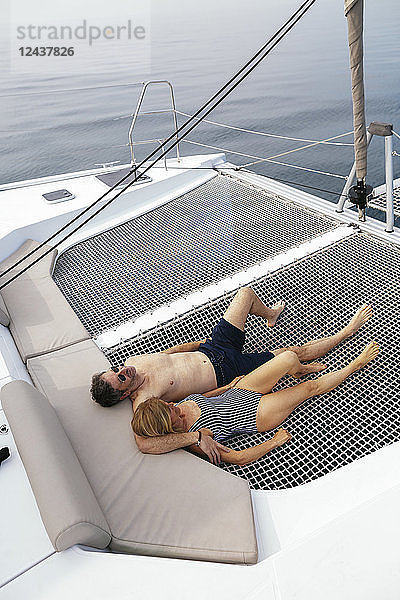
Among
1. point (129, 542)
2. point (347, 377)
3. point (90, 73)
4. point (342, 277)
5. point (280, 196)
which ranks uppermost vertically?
point (90, 73)

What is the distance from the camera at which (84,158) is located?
28.5 feet

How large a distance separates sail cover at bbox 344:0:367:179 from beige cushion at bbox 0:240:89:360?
72.4 inches

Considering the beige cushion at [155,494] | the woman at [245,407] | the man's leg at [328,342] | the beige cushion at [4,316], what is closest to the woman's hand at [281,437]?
the woman at [245,407]

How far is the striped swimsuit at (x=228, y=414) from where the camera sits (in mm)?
2162

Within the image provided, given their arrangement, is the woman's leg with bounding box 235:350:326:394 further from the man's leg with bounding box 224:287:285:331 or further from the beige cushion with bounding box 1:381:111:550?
the beige cushion with bounding box 1:381:111:550

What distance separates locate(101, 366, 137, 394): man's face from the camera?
2232 millimetres

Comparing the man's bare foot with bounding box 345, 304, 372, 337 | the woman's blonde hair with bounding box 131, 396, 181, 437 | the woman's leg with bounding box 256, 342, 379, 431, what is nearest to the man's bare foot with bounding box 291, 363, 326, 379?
the woman's leg with bounding box 256, 342, 379, 431

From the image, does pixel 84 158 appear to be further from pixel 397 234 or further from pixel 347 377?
pixel 347 377

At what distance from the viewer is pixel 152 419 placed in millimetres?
2016

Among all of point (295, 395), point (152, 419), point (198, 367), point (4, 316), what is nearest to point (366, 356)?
point (295, 395)

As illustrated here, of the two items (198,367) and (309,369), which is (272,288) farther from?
(198,367)

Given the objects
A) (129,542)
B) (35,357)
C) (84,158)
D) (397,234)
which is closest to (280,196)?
(397,234)

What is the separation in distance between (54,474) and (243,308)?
1288 mm

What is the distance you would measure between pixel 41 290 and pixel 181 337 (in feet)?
3.22
